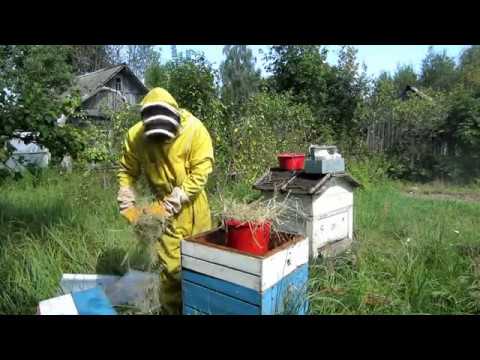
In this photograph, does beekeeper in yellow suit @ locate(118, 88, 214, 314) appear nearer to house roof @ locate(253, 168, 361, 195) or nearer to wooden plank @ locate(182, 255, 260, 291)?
wooden plank @ locate(182, 255, 260, 291)

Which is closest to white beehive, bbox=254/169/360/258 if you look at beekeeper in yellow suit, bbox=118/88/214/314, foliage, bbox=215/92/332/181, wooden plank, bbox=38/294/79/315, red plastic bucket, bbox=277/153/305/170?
red plastic bucket, bbox=277/153/305/170

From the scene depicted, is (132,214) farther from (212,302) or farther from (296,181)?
(296,181)

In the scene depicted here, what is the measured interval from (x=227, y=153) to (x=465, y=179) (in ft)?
21.5

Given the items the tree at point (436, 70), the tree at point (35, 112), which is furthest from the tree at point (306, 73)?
the tree at point (436, 70)

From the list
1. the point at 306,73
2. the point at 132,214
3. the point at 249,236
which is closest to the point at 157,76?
the point at 306,73

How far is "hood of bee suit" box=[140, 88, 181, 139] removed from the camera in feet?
7.96

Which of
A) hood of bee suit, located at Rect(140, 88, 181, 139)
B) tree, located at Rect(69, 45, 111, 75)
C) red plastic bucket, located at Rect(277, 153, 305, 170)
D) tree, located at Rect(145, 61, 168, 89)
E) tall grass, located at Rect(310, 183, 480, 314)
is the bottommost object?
tall grass, located at Rect(310, 183, 480, 314)

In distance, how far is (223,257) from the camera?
1876 millimetres

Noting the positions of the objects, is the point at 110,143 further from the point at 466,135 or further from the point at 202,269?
the point at 466,135

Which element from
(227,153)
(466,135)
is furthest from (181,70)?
(466,135)

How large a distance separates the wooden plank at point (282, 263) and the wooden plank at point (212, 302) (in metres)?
0.15

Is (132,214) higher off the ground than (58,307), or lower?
higher

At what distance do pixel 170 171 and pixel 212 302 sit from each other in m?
1.04

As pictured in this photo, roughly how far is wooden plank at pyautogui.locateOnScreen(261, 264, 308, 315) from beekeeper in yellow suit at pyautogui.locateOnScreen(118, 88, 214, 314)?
0.90 meters
